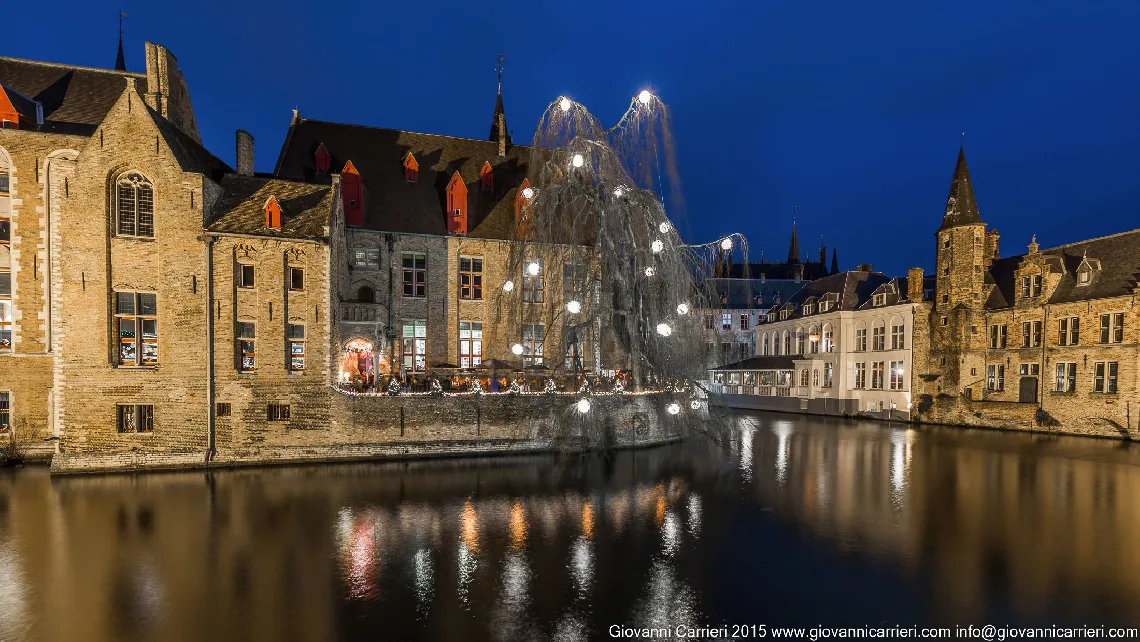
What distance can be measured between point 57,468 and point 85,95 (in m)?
16.3

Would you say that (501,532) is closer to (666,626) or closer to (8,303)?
(666,626)

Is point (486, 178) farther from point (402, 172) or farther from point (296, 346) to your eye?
point (296, 346)

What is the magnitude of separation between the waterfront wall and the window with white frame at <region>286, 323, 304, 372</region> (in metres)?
1.78

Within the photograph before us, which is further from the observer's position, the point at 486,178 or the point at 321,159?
the point at 486,178

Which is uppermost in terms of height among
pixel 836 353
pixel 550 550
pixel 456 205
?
pixel 456 205

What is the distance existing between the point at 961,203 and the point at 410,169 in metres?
34.8

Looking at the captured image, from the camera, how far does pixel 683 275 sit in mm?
16250

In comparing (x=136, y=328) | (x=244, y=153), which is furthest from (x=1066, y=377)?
(x=244, y=153)

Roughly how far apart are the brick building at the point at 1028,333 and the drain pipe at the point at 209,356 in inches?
1565

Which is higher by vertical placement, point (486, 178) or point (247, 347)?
point (486, 178)

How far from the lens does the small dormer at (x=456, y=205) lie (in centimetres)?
2914

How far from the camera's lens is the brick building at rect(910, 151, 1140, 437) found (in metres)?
28.8

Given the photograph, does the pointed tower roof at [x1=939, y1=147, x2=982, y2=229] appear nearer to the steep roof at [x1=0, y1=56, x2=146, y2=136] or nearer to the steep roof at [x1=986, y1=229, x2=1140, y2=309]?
the steep roof at [x1=986, y1=229, x2=1140, y2=309]

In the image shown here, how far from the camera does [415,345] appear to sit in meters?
29.3
